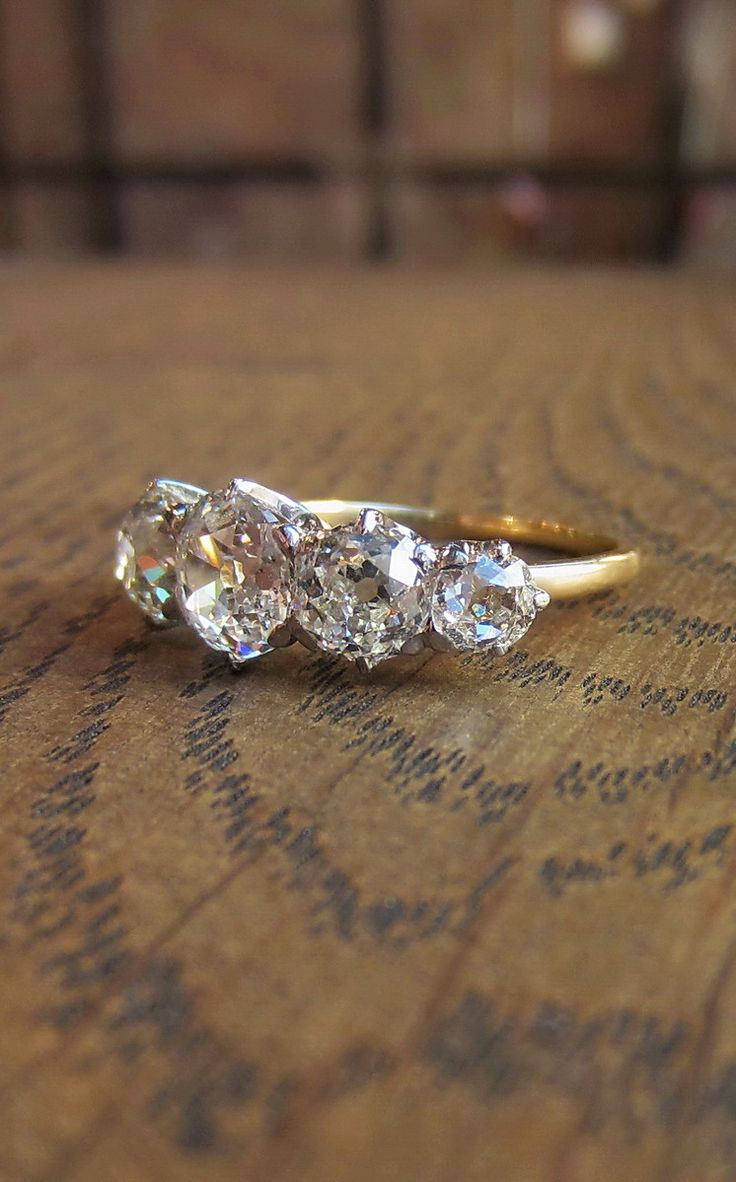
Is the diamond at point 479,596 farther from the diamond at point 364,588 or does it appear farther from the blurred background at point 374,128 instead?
the blurred background at point 374,128

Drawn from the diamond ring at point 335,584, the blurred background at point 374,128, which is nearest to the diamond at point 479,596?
the diamond ring at point 335,584

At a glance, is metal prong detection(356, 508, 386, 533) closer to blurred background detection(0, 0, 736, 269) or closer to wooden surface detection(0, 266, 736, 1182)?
wooden surface detection(0, 266, 736, 1182)

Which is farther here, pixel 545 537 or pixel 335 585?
pixel 545 537

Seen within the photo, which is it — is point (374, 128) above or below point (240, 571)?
above

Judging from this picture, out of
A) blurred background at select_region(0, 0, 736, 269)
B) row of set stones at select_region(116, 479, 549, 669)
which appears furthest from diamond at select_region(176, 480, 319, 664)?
blurred background at select_region(0, 0, 736, 269)

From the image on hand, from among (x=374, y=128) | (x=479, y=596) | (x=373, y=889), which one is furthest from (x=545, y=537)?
(x=374, y=128)

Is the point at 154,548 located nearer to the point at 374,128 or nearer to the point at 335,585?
the point at 335,585

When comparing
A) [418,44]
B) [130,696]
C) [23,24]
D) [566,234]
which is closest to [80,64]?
[23,24]
